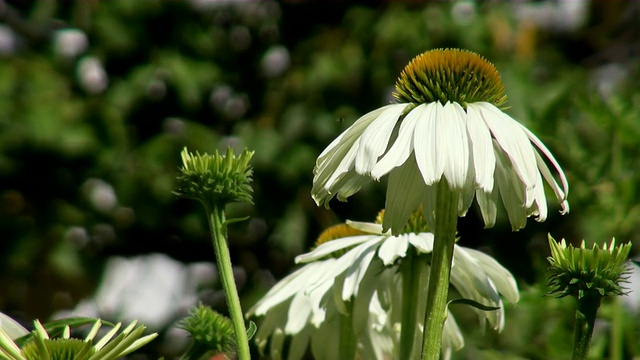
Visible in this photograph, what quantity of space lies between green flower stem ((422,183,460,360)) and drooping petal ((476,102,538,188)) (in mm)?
43

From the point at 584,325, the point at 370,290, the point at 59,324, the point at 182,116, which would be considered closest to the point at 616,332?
the point at 370,290

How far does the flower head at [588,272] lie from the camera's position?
20.9 inches

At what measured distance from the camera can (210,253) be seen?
2.63 meters

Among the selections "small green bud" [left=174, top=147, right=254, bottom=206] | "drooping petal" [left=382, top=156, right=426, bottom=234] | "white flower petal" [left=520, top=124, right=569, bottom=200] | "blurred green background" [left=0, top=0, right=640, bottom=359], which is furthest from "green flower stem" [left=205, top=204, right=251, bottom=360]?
"blurred green background" [left=0, top=0, right=640, bottom=359]

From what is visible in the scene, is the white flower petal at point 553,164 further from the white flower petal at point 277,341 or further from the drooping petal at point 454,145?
the white flower petal at point 277,341

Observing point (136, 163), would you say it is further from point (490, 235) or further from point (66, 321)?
point (66, 321)

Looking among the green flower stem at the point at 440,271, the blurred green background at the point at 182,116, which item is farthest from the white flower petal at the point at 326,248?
the blurred green background at the point at 182,116

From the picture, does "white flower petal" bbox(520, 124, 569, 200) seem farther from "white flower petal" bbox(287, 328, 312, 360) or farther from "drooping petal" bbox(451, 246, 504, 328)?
"white flower petal" bbox(287, 328, 312, 360)

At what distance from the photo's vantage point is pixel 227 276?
0.56 meters

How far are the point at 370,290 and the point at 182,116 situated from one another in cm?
199

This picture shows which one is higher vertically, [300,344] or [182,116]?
[182,116]

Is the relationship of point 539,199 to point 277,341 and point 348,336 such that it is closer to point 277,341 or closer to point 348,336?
point 348,336

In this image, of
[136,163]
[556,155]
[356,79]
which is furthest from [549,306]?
[136,163]

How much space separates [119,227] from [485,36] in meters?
1.21
